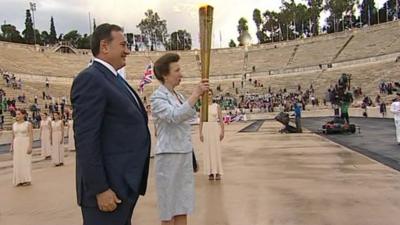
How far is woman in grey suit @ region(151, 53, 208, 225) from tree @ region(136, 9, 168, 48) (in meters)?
112

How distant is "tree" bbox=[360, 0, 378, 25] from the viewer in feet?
322

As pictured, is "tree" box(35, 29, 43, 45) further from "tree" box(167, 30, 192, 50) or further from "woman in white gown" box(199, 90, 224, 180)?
"woman in white gown" box(199, 90, 224, 180)

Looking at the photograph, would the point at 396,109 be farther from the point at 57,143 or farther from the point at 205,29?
the point at 205,29

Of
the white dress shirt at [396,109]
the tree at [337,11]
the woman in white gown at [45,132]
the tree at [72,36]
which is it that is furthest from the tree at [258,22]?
the woman in white gown at [45,132]

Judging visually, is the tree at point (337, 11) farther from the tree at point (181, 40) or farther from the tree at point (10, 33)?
the tree at point (10, 33)

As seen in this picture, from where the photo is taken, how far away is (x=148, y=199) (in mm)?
8445

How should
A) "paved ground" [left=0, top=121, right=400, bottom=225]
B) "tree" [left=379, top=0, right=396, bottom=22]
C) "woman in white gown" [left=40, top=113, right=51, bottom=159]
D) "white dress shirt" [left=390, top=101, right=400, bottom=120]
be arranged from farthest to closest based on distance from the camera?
"tree" [left=379, top=0, right=396, bottom=22] → "woman in white gown" [left=40, top=113, right=51, bottom=159] → "white dress shirt" [left=390, top=101, right=400, bottom=120] → "paved ground" [left=0, top=121, right=400, bottom=225]

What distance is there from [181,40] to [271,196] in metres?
115

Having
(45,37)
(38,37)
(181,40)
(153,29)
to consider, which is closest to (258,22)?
(181,40)

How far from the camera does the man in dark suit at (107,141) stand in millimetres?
3178

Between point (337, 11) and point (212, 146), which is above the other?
point (337, 11)

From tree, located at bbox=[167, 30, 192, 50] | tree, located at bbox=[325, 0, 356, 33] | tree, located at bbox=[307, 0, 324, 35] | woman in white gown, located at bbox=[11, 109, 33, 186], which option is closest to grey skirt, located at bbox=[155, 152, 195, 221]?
woman in white gown, located at bbox=[11, 109, 33, 186]

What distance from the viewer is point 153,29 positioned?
116062 millimetres

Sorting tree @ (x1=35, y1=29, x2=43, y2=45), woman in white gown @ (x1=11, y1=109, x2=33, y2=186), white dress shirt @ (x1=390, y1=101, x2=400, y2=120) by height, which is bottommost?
woman in white gown @ (x1=11, y1=109, x2=33, y2=186)
